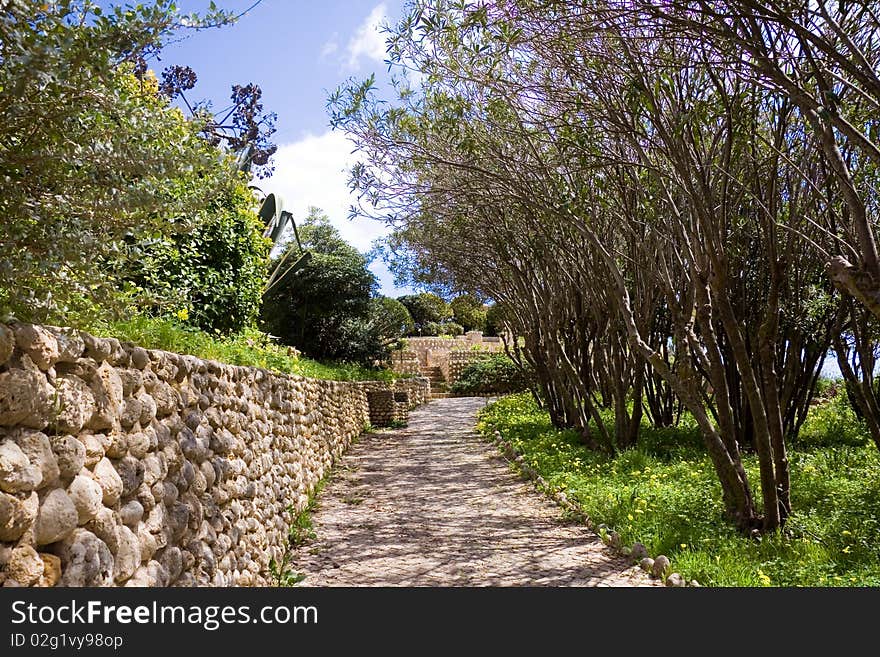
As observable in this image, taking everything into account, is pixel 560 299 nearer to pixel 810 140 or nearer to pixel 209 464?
pixel 810 140

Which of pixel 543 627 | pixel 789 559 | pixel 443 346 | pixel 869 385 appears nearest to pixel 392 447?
pixel 869 385

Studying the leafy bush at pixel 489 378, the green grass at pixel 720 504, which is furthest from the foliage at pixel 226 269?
the leafy bush at pixel 489 378

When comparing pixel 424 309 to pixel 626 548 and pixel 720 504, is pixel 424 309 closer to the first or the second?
pixel 720 504

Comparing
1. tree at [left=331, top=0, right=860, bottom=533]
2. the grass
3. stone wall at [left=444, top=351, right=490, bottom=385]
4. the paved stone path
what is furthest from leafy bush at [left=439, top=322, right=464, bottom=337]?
the grass

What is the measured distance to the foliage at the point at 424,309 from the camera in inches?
1591

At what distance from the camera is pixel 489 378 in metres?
29.5

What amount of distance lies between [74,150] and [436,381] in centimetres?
2933

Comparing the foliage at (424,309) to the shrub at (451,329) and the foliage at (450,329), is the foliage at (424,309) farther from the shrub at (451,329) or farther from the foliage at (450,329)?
the shrub at (451,329)

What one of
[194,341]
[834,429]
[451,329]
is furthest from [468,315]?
[194,341]

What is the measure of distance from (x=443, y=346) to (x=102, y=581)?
102 feet

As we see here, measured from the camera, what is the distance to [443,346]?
3391 cm

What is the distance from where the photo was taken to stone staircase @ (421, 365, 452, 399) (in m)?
30.9

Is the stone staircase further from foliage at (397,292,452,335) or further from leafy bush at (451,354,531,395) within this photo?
foliage at (397,292,452,335)

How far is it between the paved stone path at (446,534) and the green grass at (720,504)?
44 centimetres
